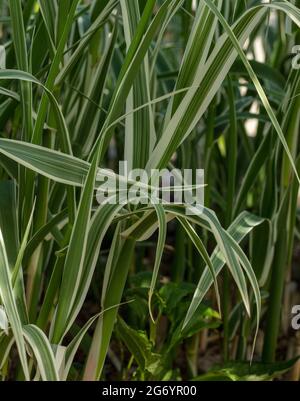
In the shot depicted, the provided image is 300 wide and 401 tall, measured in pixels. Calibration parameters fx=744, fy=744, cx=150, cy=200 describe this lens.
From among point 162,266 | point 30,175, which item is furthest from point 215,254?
point 162,266

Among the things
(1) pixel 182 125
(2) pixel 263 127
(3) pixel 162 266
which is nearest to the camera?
(1) pixel 182 125

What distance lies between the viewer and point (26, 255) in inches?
36.6

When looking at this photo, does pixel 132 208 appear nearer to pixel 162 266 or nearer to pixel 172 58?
pixel 172 58

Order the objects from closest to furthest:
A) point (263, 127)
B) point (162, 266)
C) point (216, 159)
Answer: point (263, 127) < point (216, 159) < point (162, 266)

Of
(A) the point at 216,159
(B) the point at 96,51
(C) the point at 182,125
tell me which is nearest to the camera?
(C) the point at 182,125

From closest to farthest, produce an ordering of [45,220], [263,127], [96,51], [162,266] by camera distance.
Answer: [45,220] → [96,51] → [263,127] → [162,266]

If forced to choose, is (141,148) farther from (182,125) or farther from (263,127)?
(263,127)

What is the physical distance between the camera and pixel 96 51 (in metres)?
1.14

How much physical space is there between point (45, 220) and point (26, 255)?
0.07 meters
